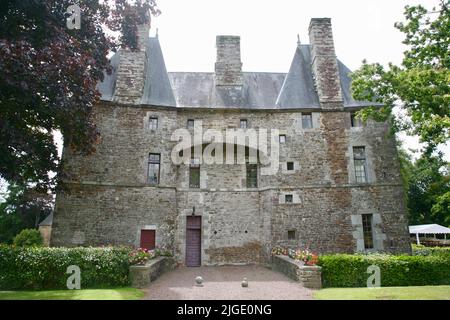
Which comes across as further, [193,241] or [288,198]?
[193,241]

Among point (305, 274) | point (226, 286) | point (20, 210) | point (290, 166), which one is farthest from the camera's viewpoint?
point (20, 210)

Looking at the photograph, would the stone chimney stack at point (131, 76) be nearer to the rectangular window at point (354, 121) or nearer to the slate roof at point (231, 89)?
the slate roof at point (231, 89)

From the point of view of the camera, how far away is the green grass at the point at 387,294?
7.90m

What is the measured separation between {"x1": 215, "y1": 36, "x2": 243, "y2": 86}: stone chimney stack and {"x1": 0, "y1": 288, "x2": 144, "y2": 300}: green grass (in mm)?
12404

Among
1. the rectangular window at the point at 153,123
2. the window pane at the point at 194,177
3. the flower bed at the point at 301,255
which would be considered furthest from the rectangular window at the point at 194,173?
the flower bed at the point at 301,255

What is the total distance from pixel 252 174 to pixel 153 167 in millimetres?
5442

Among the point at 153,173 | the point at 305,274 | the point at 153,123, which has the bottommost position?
the point at 305,274

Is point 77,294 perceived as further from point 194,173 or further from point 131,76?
point 131,76

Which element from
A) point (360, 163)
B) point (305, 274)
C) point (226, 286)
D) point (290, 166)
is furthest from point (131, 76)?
point (360, 163)

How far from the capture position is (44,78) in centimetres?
793

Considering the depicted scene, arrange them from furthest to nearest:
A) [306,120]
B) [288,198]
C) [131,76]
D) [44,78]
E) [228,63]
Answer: [228,63]
[306,120]
[131,76]
[288,198]
[44,78]

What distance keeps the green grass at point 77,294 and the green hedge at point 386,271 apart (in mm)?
6427

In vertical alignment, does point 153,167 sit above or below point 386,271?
above

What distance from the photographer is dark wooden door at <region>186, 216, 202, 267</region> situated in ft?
49.7
